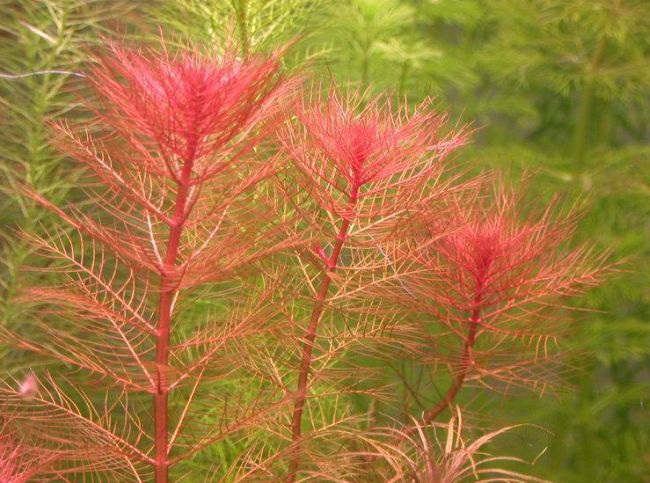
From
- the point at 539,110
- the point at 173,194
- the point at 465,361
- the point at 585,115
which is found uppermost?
the point at 539,110

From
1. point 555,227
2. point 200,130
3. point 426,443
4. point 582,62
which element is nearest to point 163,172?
point 200,130

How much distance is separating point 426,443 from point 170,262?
0.47 meters

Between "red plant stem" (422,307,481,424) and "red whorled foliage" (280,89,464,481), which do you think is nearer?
"red whorled foliage" (280,89,464,481)

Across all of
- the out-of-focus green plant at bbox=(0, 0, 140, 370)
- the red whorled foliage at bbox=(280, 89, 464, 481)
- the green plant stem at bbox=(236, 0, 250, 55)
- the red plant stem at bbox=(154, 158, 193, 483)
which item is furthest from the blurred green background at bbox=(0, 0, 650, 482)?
→ the red plant stem at bbox=(154, 158, 193, 483)

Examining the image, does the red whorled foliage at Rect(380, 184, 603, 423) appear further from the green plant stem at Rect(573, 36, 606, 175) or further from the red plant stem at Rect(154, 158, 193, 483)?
the green plant stem at Rect(573, 36, 606, 175)

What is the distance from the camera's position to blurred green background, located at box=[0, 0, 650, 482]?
1.65 m

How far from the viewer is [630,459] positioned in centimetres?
210

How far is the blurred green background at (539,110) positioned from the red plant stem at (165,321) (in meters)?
0.58

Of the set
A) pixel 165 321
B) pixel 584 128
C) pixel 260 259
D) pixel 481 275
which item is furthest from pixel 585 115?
pixel 165 321

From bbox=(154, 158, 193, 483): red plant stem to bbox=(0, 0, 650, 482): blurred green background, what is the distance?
0.58 m

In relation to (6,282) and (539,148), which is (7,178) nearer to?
(6,282)

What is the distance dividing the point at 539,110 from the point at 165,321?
1687 mm

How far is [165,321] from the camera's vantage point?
1.13 m

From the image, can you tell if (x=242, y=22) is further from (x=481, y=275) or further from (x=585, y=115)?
(x=585, y=115)
